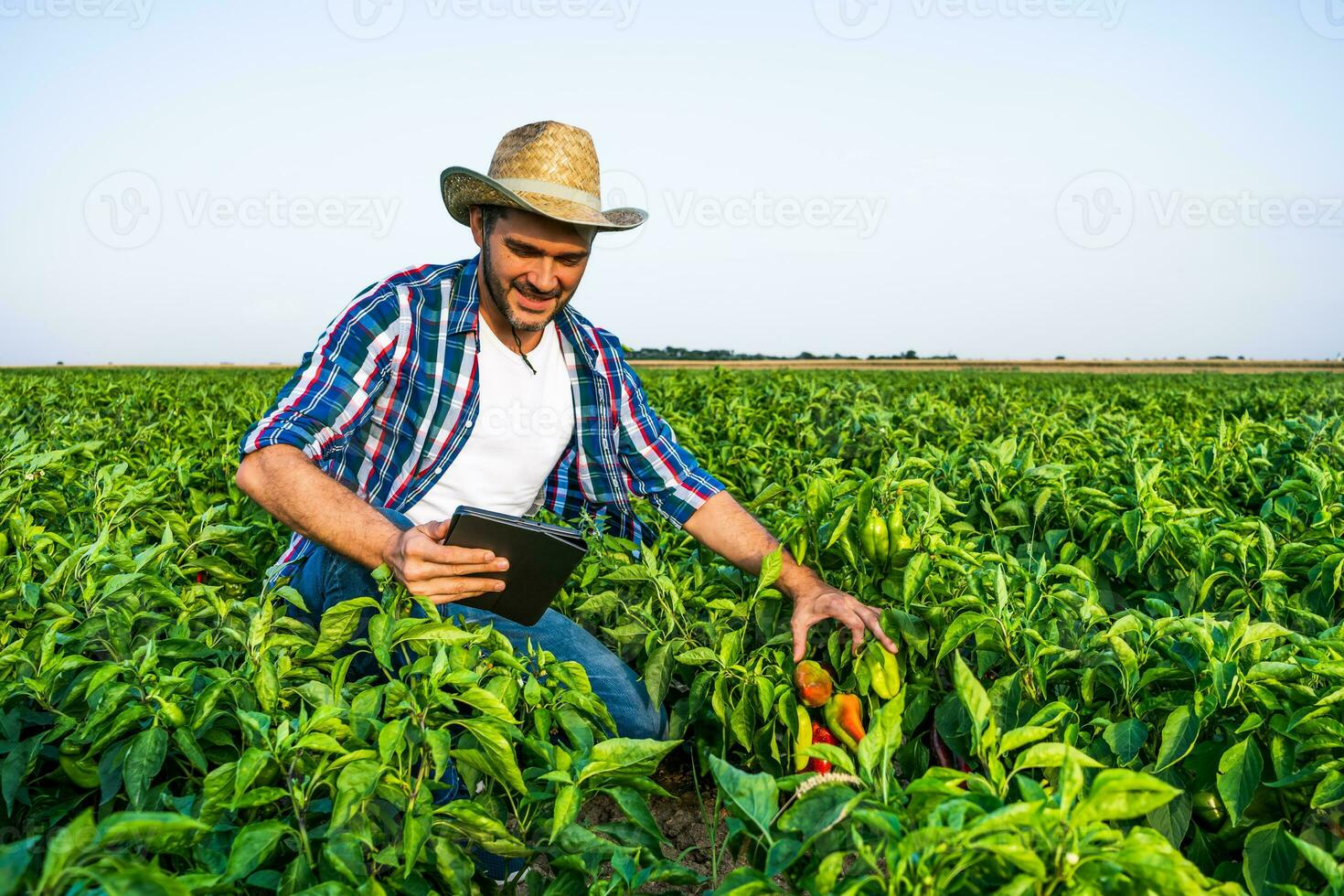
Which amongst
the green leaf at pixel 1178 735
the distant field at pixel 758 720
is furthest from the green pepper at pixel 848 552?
the green leaf at pixel 1178 735

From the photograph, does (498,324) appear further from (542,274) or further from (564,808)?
(564,808)

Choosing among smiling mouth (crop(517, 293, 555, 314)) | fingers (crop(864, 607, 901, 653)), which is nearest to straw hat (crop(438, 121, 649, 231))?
smiling mouth (crop(517, 293, 555, 314))

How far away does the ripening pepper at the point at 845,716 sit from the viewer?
186 centimetres

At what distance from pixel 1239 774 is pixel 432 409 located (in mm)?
2168

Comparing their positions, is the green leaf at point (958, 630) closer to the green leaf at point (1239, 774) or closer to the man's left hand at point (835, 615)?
the man's left hand at point (835, 615)

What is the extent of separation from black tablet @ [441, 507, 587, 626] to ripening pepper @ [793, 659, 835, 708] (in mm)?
543

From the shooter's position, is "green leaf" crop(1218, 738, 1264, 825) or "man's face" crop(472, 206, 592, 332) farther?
"man's face" crop(472, 206, 592, 332)

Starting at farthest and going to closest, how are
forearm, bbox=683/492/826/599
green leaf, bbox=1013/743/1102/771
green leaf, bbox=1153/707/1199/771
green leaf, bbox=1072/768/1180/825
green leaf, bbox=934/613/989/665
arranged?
forearm, bbox=683/492/826/599 → green leaf, bbox=934/613/989/665 → green leaf, bbox=1153/707/1199/771 → green leaf, bbox=1013/743/1102/771 → green leaf, bbox=1072/768/1180/825

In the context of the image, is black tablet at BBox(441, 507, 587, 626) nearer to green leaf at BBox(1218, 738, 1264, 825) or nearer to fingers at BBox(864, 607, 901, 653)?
fingers at BBox(864, 607, 901, 653)

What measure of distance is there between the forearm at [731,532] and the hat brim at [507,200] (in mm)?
874

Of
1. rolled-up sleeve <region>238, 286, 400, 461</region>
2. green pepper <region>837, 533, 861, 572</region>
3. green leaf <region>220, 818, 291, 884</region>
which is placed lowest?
green leaf <region>220, 818, 291, 884</region>

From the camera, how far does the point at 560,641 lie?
2381 millimetres

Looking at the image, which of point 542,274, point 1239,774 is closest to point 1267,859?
point 1239,774

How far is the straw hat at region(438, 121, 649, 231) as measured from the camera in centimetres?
254
